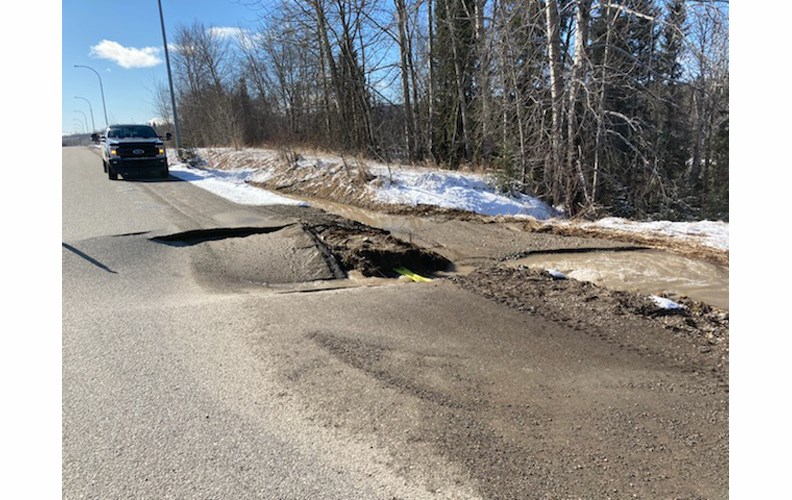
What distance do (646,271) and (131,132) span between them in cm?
1866

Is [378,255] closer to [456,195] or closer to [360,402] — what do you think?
[360,402]

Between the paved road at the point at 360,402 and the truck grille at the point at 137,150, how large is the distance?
1322 cm

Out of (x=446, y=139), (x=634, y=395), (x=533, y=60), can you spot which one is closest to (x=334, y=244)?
(x=634, y=395)

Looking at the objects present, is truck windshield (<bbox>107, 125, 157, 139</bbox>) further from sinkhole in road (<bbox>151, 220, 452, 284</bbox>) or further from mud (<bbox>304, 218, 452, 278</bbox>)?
mud (<bbox>304, 218, 452, 278</bbox>)

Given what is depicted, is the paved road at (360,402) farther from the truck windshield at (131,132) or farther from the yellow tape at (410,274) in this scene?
the truck windshield at (131,132)

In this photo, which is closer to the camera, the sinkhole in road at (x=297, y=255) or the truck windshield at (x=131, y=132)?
the sinkhole in road at (x=297, y=255)

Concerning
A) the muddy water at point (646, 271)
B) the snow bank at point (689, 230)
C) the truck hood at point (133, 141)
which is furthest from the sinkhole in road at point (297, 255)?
the truck hood at point (133, 141)

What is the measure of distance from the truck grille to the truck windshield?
0.59m

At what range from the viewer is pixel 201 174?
65.2 feet

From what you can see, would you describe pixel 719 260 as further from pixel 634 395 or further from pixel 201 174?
pixel 201 174

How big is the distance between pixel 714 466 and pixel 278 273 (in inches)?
209

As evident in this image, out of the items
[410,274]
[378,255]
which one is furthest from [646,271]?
[378,255]

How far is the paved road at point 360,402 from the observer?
256 centimetres

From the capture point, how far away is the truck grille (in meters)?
17.1
